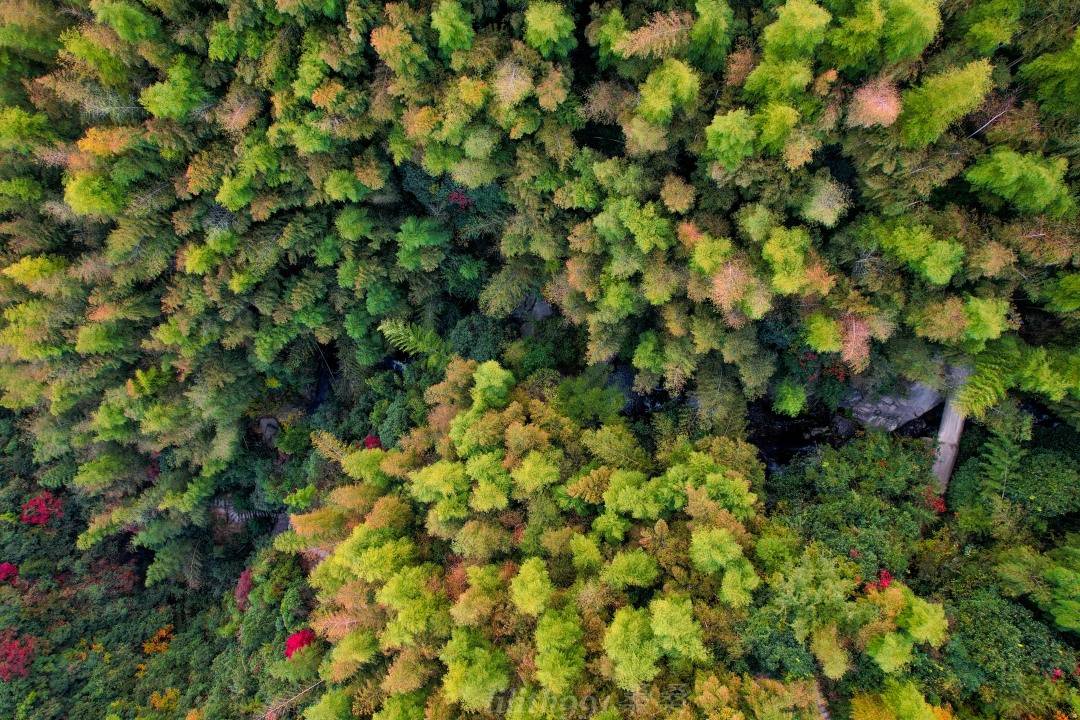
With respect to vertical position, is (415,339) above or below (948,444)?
below

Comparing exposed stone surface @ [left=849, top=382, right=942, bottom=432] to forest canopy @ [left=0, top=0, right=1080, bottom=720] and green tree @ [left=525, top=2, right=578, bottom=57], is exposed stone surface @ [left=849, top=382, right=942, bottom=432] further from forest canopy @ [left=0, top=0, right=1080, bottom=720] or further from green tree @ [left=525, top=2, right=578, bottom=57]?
green tree @ [left=525, top=2, right=578, bottom=57]

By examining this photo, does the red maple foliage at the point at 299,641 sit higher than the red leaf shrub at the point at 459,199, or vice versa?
the red leaf shrub at the point at 459,199

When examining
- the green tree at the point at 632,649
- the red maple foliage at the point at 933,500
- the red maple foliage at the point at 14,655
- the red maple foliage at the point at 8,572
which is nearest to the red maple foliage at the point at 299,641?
the green tree at the point at 632,649

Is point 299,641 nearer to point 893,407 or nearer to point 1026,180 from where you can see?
point 893,407

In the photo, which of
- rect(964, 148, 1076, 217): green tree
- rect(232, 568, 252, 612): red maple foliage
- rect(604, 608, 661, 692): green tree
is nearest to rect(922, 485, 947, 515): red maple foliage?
rect(964, 148, 1076, 217): green tree

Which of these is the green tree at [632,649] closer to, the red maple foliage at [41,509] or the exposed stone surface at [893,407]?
the exposed stone surface at [893,407]

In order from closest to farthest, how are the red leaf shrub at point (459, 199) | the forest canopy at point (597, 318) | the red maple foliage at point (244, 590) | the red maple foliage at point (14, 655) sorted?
the forest canopy at point (597, 318), the red leaf shrub at point (459, 199), the red maple foliage at point (14, 655), the red maple foliage at point (244, 590)

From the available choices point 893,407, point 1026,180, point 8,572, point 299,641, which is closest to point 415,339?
point 299,641
